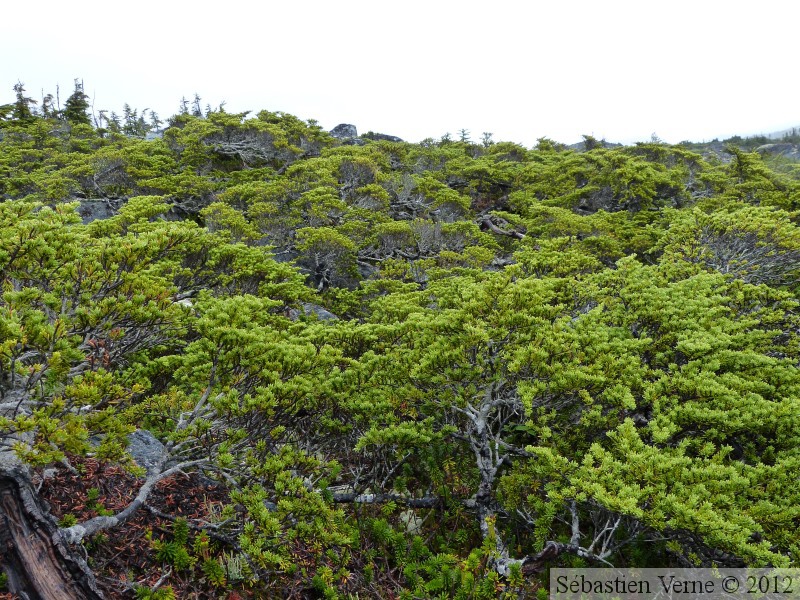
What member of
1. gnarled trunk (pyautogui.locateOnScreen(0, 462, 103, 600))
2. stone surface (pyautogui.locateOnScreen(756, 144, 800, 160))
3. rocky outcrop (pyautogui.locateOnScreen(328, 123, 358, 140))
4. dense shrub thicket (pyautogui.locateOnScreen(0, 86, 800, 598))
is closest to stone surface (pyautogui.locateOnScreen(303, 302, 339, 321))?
dense shrub thicket (pyautogui.locateOnScreen(0, 86, 800, 598))

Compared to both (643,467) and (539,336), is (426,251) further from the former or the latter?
(643,467)

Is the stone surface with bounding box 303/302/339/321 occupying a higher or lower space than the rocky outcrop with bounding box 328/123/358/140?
lower

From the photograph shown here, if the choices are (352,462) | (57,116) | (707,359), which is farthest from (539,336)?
(57,116)

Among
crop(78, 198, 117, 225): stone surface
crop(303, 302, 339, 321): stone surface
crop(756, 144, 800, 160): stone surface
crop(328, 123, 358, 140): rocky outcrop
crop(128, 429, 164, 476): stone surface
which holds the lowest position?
crop(128, 429, 164, 476): stone surface

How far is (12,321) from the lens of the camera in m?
4.31

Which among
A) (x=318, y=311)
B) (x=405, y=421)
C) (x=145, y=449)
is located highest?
(x=318, y=311)

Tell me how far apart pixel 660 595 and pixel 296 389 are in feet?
19.6

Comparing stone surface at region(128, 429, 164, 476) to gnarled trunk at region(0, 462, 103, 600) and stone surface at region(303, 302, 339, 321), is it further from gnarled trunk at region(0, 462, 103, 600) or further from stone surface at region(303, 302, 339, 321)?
stone surface at region(303, 302, 339, 321)

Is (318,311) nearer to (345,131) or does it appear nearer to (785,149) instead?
(345,131)

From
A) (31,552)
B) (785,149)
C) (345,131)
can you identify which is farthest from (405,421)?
(785,149)

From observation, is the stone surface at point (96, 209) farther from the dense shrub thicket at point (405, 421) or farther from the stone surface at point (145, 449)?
the stone surface at point (145, 449)

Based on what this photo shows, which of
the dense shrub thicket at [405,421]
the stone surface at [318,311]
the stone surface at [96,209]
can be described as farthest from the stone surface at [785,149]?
the stone surface at [96,209]

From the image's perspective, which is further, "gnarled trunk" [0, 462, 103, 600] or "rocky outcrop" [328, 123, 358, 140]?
"rocky outcrop" [328, 123, 358, 140]

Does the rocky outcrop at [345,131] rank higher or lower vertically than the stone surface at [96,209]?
higher
